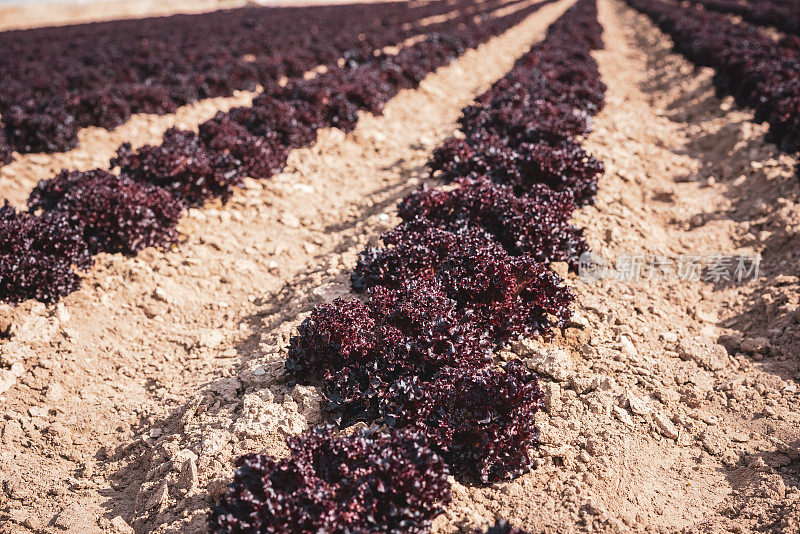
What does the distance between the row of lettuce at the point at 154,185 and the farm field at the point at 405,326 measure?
4 cm

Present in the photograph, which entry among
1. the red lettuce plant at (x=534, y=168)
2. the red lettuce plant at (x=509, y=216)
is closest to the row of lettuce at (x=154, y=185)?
the red lettuce plant at (x=509, y=216)

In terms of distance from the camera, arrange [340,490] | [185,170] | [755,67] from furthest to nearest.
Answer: [755,67] < [185,170] < [340,490]

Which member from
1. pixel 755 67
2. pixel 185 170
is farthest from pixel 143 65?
pixel 755 67

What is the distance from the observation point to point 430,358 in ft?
13.2

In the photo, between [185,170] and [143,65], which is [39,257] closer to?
[185,170]

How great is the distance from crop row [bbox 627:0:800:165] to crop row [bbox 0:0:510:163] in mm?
10350

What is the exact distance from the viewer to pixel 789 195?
23.6 ft

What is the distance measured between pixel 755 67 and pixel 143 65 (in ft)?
56.4

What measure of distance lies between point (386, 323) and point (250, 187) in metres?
5.07

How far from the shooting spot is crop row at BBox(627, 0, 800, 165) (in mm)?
8820

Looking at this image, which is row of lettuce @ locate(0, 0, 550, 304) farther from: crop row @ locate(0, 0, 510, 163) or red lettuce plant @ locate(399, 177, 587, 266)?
red lettuce plant @ locate(399, 177, 587, 266)

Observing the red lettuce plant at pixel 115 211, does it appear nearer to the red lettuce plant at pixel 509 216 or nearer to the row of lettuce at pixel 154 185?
the row of lettuce at pixel 154 185

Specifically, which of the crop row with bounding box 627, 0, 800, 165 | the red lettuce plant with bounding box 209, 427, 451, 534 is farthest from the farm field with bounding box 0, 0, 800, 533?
the crop row with bounding box 627, 0, 800, 165

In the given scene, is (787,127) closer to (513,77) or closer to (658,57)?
(513,77)
